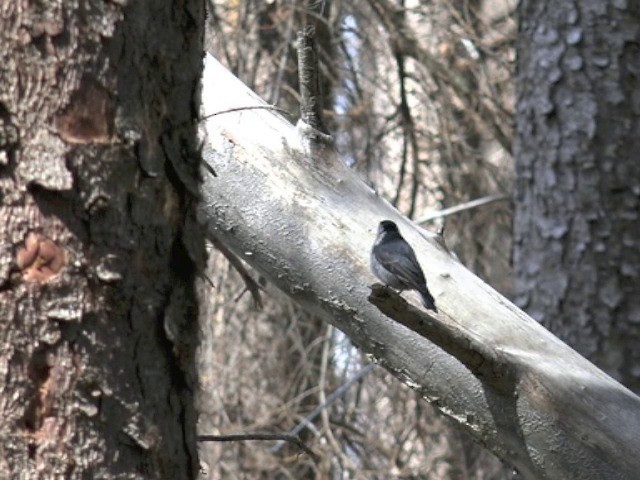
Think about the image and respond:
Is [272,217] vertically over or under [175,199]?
over

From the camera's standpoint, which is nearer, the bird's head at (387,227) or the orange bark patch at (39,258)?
the orange bark patch at (39,258)

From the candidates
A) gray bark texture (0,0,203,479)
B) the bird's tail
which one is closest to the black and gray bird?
the bird's tail

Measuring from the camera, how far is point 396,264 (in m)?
2.52

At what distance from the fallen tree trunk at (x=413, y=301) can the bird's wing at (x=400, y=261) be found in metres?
0.07

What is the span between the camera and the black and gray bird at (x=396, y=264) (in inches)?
100.0

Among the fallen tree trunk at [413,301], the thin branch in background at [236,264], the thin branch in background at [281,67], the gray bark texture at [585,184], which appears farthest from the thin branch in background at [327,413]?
the thin branch in background at [236,264]

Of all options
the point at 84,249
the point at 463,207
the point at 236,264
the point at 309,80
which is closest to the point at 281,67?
the point at 463,207

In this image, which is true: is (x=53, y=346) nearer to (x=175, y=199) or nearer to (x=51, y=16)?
(x=175, y=199)

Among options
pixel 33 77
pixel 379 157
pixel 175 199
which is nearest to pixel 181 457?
pixel 175 199

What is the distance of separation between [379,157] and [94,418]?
417 centimetres

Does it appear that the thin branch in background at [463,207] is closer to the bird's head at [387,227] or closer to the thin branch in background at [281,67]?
the thin branch in background at [281,67]

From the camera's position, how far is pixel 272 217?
2.83 meters

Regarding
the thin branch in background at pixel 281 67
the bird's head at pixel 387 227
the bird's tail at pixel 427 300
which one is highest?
the thin branch in background at pixel 281 67

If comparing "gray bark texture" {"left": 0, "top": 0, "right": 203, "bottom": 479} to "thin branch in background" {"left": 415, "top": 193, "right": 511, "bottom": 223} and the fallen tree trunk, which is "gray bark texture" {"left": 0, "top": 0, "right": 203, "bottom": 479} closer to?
the fallen tree trunk
